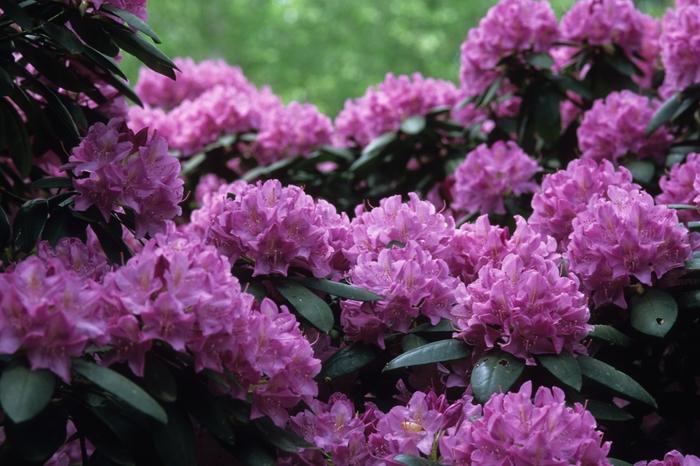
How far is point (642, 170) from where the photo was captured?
251 centimetres

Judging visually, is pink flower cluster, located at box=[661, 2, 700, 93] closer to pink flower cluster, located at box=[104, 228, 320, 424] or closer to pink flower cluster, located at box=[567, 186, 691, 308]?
pink flower cluster, located at box=[567, 186, 691, 308]

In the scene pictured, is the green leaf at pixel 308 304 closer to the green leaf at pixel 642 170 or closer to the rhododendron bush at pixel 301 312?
the rhododendron bush at pixel 301 312

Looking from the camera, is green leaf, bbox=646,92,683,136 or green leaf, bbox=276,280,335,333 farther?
green leaf, bbox=646,92,683,136

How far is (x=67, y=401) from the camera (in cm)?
136

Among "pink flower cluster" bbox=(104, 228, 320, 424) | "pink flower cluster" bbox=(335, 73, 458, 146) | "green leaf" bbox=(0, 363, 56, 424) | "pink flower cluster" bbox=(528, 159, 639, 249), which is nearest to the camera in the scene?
"green leaf" bbox=(0, 363, 56, 424)

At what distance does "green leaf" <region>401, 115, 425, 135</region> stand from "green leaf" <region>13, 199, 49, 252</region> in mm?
1609

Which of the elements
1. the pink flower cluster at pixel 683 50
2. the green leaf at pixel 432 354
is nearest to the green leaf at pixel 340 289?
the green leaf at pixel 432 354

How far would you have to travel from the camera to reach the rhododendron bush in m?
1.31

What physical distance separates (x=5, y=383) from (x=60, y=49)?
0.85 meters

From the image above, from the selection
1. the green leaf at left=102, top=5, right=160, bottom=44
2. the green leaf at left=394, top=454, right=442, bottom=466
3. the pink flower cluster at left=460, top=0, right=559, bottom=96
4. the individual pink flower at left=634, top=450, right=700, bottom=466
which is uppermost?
the pink flower cluster at left=460, top=0, right=559, bottom=96

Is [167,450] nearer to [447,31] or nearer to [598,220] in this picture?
[598,220]

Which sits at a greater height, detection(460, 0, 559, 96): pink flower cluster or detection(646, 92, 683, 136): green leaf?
detection(460, 0, 559, 96): pink flower cluster

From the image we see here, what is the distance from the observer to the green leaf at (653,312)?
1615 mm

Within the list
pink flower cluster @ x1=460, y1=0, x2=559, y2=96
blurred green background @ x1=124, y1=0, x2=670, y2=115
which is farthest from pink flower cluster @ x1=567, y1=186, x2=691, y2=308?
blurred green background @ x1=124, y1=0, x2=670, y2=115
